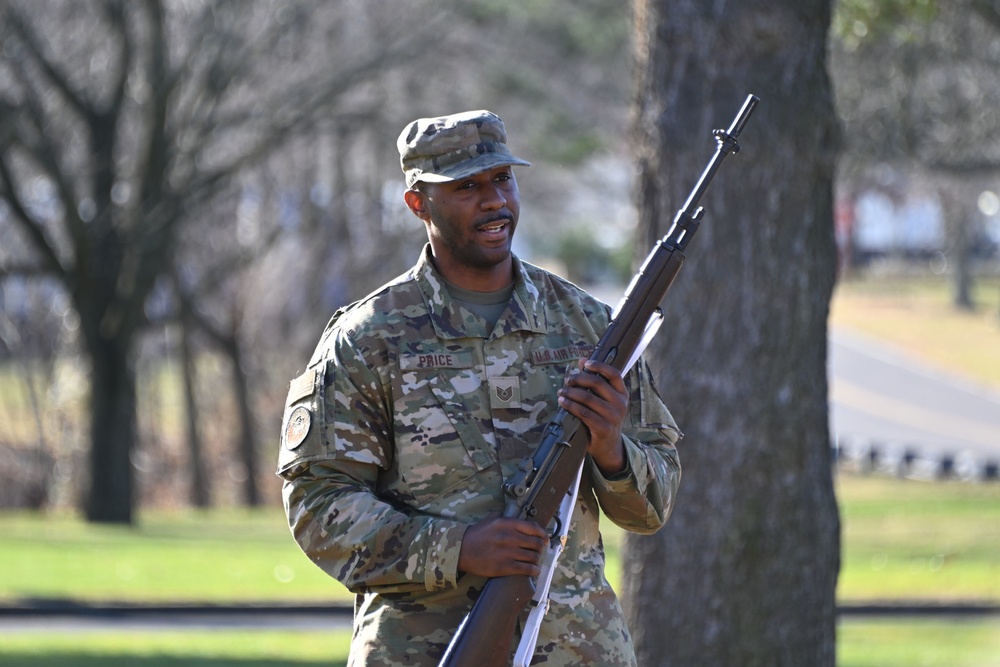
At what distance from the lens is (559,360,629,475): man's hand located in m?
3.22

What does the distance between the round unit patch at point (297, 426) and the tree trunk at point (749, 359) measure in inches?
110

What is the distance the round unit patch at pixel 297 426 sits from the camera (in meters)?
3.32

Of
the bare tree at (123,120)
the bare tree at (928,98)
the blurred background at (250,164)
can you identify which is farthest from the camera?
the bare tree at (123,120)

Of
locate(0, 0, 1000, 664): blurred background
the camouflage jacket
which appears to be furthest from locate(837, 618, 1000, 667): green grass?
the camouflage jacket

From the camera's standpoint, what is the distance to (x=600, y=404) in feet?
10.6

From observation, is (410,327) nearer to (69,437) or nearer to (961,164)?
(961,164)

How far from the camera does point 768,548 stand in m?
5.86

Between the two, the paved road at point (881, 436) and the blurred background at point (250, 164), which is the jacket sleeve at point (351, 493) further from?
the blurred background at point (250, 164)

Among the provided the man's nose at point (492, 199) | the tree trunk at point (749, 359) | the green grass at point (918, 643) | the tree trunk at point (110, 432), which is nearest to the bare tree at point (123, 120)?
the tree trunk at point (110, 432)

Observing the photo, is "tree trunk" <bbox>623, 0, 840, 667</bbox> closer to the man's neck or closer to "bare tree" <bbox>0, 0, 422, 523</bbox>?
the man's neck

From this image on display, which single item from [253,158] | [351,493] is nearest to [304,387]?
[351,493]

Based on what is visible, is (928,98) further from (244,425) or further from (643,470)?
(643,470)

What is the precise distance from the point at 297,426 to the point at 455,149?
0.72 m

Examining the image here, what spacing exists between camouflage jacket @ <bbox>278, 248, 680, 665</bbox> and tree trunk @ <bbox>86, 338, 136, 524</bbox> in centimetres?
1599
